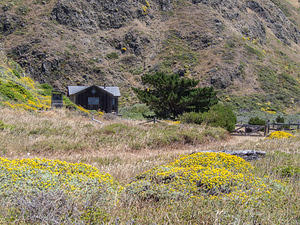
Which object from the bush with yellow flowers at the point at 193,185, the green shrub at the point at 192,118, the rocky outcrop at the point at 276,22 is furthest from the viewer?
the rocky outcrop at the point at 276,22

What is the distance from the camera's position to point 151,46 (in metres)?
58.8

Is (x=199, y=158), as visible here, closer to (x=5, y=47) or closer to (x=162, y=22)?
(x=5, y=47)

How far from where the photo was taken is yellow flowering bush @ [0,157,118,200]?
3726 mm

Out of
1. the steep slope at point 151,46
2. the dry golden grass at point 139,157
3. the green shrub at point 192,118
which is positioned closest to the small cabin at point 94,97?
the steep slope at point 151,46

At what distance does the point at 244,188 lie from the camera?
4492mm

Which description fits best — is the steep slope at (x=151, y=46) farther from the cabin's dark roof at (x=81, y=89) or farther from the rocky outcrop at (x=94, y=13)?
the cabin's dark roof at (x=81, y=89)

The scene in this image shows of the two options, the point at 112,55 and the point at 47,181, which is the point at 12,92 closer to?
the point at 47,181

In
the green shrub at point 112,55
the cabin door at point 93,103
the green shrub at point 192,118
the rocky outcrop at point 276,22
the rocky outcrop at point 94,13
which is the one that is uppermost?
the rocky outcrop at point 276,22

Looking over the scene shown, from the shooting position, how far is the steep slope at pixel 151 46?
161 feet

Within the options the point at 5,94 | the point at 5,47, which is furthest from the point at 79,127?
the point at 5,47

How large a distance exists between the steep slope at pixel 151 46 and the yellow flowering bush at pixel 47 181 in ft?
141

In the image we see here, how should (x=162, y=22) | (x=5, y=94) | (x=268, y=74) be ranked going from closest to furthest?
(x=5, y=94), (x=268, y=74), (x=162, y=22)

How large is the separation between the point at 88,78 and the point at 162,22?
2553 cm

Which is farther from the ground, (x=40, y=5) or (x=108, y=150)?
(x=40, y=5)
